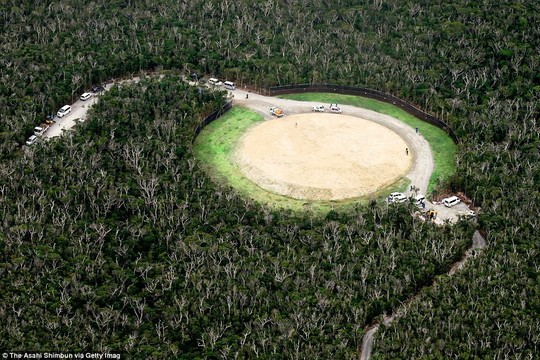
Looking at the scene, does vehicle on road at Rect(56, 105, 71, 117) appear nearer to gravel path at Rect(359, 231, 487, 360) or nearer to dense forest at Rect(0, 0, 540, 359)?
dense forest at Rect(0, 0, 540, 359)

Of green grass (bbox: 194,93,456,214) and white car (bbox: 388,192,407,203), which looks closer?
white car (bbox: 388,192,407,203)

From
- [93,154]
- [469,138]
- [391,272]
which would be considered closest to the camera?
[391,272]

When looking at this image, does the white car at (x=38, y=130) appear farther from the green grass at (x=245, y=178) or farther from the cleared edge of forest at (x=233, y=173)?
the green grass at (x=245, y=178)

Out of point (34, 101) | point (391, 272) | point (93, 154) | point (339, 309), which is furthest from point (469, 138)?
point (34, 101)

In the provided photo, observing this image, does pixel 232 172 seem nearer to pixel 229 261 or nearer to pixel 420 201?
pixel 229 261

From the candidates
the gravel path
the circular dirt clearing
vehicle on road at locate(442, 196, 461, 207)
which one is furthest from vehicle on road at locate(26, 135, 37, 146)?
the gravel path

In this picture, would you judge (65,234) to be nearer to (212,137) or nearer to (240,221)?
(240,221)
